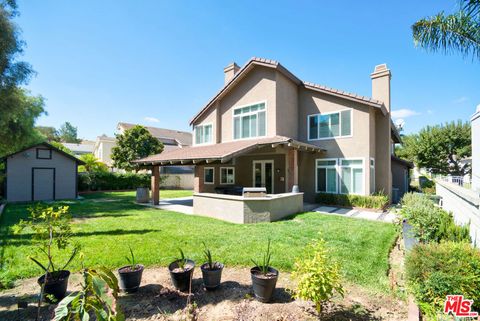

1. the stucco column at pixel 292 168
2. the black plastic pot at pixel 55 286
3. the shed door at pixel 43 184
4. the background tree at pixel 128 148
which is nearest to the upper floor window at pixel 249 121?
the stucco column at pixel 292 168

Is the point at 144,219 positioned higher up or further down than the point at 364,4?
further down

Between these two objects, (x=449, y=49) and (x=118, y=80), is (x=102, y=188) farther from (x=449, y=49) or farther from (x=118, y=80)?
(x=449, y=49)

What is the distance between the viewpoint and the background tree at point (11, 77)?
13125 millimetres

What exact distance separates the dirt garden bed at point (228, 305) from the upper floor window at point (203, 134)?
15103 millimetres

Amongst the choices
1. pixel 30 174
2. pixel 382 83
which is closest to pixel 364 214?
pixel 382 83

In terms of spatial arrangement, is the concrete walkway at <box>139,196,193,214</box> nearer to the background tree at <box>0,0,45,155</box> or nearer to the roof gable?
the roof gable

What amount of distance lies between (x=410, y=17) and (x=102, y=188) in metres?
27.8

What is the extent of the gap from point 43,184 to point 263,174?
17.2 m

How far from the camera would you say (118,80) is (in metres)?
16.5

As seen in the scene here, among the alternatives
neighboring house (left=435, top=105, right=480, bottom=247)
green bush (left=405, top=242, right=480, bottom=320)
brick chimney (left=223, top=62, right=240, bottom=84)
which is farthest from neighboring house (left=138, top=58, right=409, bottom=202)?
green bush (left=405, top=242, right=480, bottom=320)

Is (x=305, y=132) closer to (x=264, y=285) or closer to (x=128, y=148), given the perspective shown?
(x=264, y=285)

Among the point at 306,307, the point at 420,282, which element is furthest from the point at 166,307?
the point at 420,282

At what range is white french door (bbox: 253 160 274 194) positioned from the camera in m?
16.5

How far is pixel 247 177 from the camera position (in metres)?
17.6
